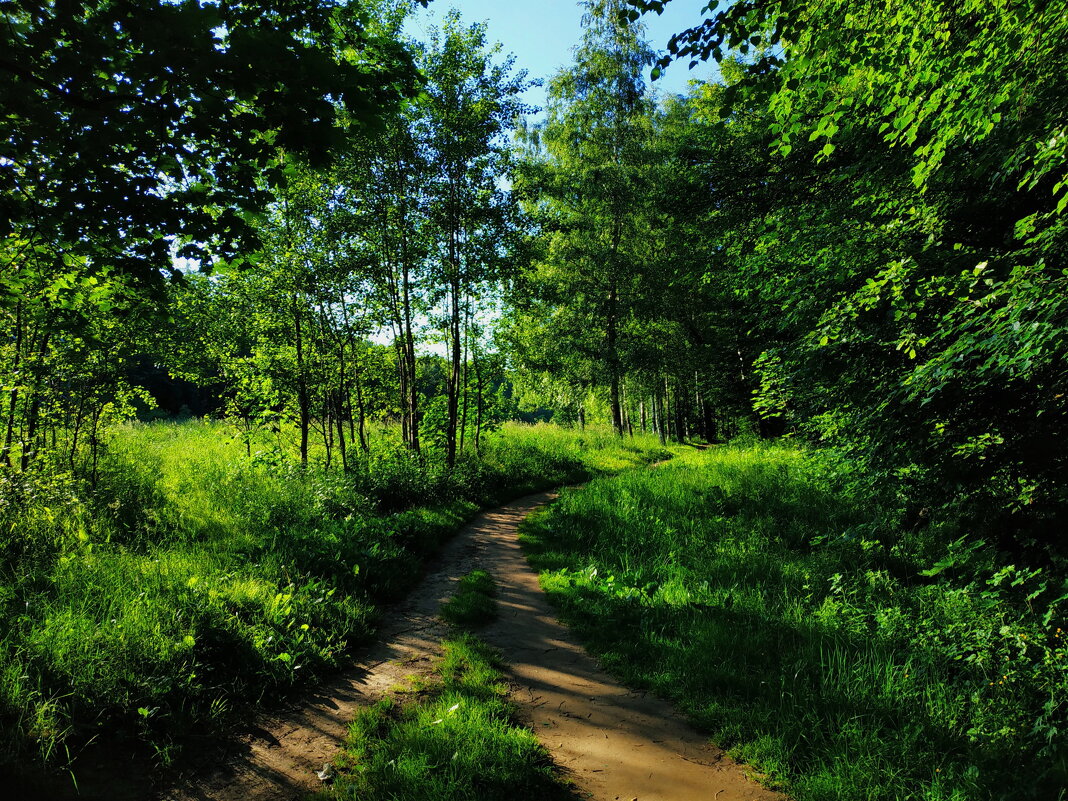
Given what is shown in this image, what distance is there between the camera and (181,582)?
506 cm

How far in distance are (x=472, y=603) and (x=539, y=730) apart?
7.67ft

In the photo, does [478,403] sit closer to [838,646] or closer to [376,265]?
[376,265]

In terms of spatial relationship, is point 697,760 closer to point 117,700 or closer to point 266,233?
point 117,700

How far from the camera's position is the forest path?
10.3ft

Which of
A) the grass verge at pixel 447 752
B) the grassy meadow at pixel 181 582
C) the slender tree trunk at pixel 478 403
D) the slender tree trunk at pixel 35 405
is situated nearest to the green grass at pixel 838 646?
the grass verge at pixel 447 752

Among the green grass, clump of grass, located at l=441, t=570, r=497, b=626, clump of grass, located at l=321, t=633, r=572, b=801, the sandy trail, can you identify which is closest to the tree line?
the green grass

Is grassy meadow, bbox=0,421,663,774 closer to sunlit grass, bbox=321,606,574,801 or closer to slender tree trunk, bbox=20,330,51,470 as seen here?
slender tree trunk, bbox=20,330,51,470

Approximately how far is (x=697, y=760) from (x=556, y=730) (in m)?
1.02

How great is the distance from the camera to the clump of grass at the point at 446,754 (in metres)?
3.03

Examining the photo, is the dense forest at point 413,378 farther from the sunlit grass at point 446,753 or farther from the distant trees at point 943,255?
the sunlit grass at point 446,753

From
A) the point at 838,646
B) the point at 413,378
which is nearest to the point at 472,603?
the point at 838,646

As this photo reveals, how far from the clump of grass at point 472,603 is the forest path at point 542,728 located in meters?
0.16

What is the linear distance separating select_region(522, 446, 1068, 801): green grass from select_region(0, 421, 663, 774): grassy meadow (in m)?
2.89

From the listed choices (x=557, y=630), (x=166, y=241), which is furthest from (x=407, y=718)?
(x=166, y=241)
